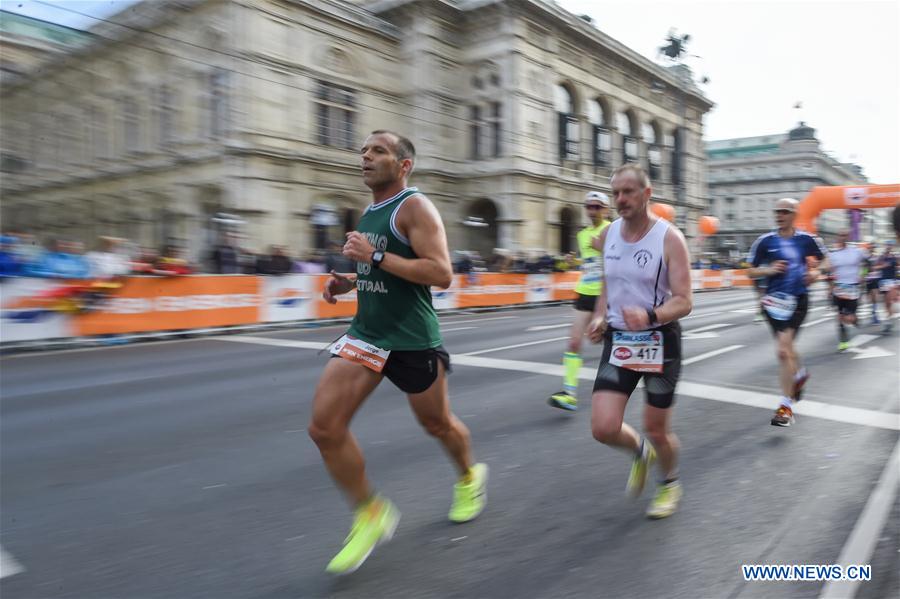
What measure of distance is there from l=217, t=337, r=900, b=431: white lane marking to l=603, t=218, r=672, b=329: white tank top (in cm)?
331

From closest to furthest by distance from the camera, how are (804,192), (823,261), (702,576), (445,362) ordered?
(702,576)
(445,362)
(823,261)
(804,192)

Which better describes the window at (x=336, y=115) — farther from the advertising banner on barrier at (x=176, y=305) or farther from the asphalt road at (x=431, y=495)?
the asphalt road at (x=431, y=495)

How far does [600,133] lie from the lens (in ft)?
122

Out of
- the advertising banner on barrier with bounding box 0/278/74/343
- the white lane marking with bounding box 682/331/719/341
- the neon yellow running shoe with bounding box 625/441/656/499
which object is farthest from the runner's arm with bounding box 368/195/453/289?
the advertising banner on barrier with bounding box 0/278/74/343

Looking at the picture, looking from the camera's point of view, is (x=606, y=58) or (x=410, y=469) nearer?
(x=410, y=469)

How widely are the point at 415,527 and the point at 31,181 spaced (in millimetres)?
25374

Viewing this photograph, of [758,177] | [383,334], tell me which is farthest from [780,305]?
[758,177]

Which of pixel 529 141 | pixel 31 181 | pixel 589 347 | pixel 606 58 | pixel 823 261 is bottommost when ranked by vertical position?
pixel 589 347

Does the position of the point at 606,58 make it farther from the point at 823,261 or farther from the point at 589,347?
the point at 823,261

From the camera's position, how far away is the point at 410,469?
176 inches

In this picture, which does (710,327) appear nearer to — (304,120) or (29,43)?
(29,43)

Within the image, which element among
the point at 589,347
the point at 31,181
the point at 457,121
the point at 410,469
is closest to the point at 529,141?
the point at 457,121

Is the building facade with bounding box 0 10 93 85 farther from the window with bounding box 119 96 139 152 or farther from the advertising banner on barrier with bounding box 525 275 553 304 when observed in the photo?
the advertising banner on barrier with bounding box 525 275 553 304

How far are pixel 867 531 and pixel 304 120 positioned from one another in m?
24.4
